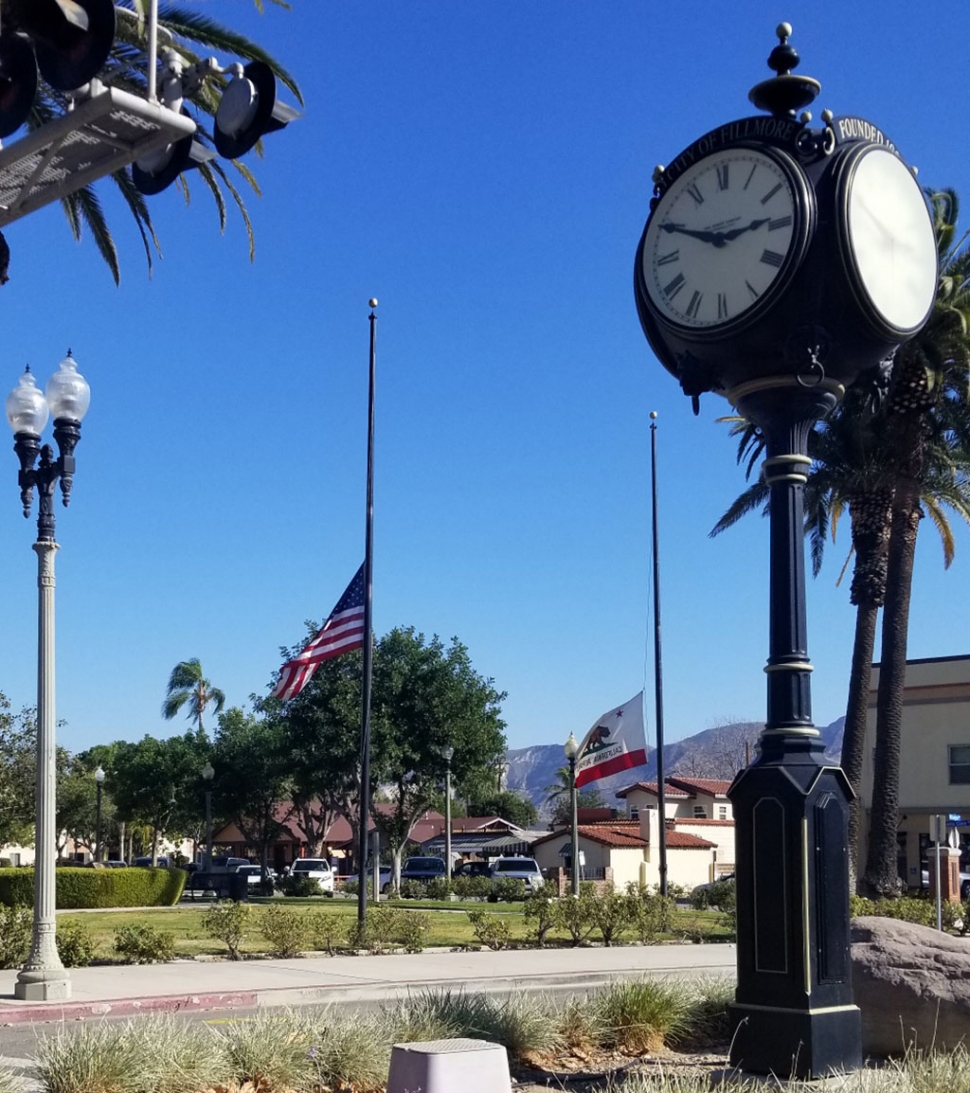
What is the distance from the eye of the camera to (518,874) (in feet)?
159

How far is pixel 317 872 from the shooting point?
2125 inches

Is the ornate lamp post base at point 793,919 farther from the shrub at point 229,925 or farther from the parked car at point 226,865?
the parked car at point 226,865

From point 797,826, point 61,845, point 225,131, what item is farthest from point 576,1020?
point 61,845

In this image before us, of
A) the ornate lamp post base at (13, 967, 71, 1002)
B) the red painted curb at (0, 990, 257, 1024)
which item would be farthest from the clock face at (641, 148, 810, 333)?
the ornate lamp post base at (13, 967, 71, 1002)

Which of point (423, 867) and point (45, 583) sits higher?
point (45, 583)

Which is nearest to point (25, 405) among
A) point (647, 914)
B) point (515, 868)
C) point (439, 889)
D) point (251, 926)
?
point (251, 926)

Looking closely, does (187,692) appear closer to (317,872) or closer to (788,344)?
(317,872)

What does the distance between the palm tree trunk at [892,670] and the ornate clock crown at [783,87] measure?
2334cm

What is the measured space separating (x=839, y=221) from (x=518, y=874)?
141 feet

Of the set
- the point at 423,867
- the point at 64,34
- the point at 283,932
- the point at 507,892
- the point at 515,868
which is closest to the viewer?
the point at 64,34

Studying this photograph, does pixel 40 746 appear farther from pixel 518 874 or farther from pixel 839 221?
pixel 518 874

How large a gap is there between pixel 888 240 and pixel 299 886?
42.8m

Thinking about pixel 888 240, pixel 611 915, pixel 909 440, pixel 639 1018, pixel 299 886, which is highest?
pixel 909 440

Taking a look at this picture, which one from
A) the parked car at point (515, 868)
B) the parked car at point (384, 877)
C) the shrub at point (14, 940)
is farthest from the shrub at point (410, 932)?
the parked car at point (384, 877)
